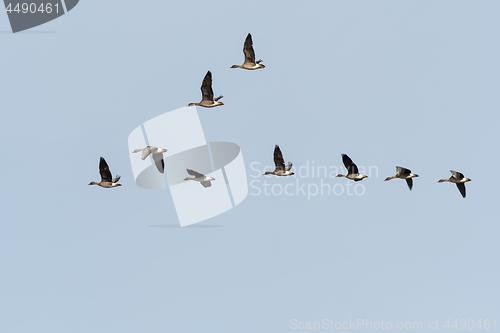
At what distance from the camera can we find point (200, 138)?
5881 cm

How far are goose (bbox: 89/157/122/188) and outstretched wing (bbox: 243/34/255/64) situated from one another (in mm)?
10634

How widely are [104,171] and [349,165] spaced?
14.7 m

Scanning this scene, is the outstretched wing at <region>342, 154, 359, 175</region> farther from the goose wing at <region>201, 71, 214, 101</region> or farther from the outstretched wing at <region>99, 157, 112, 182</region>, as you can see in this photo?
the outstretched wing at <region>99, 157, 112, 182</region>

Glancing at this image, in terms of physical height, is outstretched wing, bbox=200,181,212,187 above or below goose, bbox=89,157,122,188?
below

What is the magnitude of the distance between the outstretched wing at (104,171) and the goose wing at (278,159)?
10117 mm

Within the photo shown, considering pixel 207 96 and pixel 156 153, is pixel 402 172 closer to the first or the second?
pixel 207 96

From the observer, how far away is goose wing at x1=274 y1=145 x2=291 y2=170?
175ft

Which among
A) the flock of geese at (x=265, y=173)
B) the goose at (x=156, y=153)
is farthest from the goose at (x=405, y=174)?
the goose at (x=156, y=153)

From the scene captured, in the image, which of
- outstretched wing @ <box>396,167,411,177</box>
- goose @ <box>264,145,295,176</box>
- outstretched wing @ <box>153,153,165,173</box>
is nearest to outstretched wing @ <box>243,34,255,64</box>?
goose @ <box>264,145,295,176</box>

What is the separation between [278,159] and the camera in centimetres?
5394

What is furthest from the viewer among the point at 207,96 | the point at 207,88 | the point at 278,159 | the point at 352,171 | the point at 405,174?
the point at 278,159

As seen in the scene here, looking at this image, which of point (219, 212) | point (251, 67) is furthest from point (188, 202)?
point (251, 67)

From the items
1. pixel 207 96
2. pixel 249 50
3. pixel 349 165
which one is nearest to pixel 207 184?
pixel 207 96

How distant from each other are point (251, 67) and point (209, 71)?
108 inches
